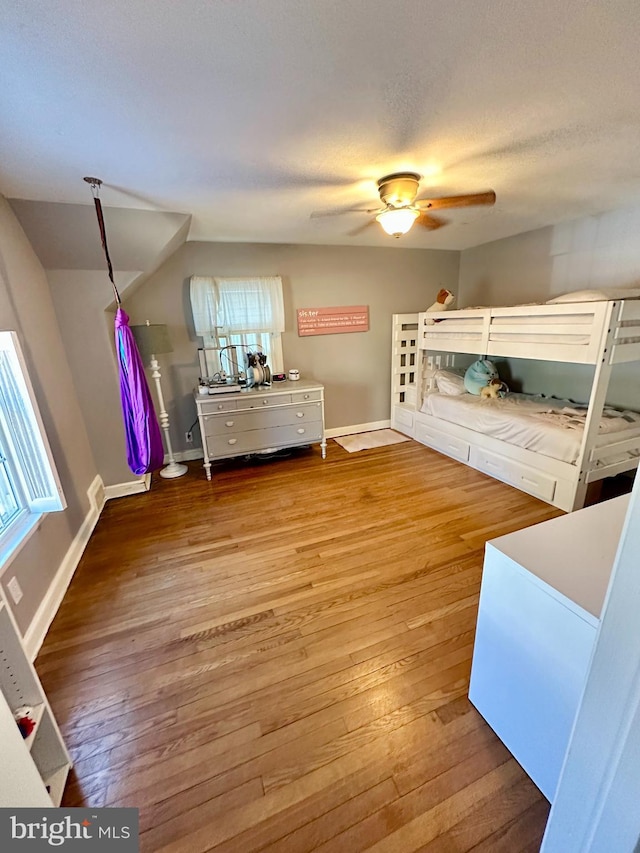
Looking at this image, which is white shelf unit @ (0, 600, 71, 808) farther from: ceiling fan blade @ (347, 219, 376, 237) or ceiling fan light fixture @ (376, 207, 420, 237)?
ceiling fan blade @ (347, 219, 376, 237)

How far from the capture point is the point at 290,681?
1461 millimetres

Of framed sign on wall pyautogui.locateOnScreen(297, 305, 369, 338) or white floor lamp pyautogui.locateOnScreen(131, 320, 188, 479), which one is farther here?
framed sign on wall pyautogui.locateOnScreen(297, 305, 369, 338)

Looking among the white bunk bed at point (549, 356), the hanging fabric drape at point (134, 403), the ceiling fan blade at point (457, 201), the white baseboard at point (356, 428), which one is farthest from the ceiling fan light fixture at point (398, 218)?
the white baseboard at point (356, 428)

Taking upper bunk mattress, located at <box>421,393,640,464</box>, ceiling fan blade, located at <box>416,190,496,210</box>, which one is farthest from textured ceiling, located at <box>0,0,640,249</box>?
upper bunk mattress, located at <box>421,393,640,464</box>

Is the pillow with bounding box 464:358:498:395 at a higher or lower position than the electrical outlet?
higher

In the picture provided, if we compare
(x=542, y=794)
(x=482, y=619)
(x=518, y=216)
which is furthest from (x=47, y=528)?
(x=518, y=216)

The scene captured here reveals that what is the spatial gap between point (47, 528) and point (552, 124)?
10.9ft

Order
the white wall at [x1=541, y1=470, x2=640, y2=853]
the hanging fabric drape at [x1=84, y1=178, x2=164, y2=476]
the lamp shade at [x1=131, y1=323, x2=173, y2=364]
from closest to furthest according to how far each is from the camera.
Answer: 1. the white wall at [x1=541, y1=470, x2=640, y2=853]
2. the hanging fabric drape at [x1=84, y1=178, x2=164, y2=476]
3. the lamp shade at [x1=131, y1=323, x2=173, y2=364]

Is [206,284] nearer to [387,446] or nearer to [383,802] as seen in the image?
[387,446]

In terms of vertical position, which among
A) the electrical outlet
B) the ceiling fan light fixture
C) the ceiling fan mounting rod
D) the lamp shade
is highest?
the ceiling fan mounting rod

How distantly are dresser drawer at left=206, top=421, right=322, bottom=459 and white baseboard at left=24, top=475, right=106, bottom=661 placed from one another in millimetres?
983

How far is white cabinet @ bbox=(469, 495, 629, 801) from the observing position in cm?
97

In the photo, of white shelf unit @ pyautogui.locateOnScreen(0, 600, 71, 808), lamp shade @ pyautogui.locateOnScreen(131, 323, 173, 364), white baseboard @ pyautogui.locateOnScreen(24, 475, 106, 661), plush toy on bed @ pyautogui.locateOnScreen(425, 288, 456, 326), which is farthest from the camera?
plush toy on bed @ pyautogui.locateOnScreen(425, 288, 456, 326)

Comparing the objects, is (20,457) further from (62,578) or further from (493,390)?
(493,390)
